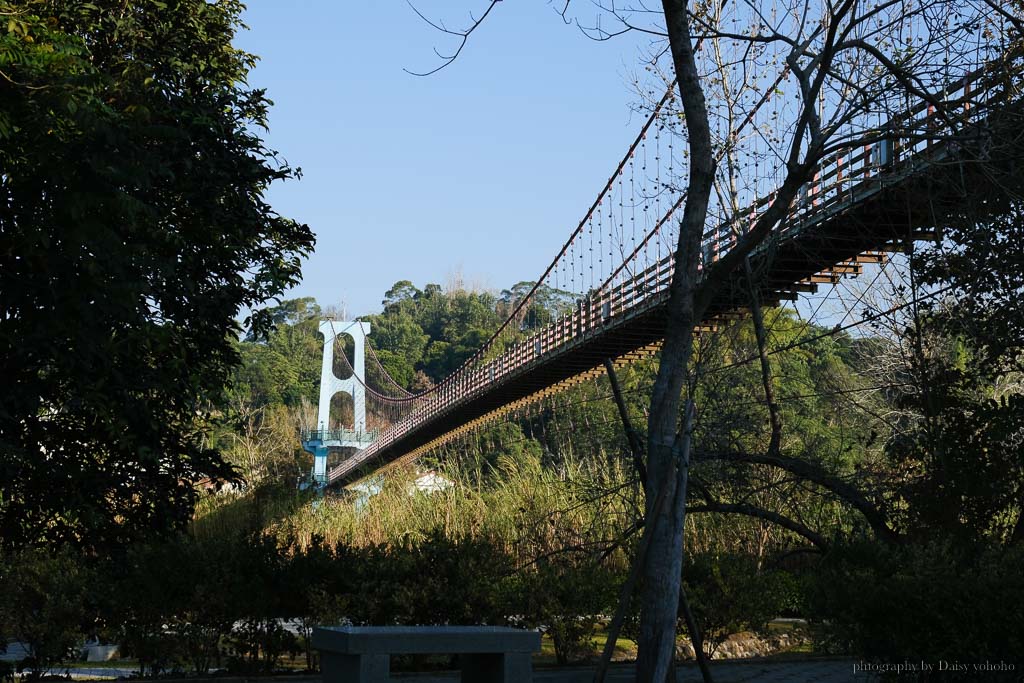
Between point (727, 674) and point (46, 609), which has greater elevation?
point (46, 609)

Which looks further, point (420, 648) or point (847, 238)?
point (847, 238)

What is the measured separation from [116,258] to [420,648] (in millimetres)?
2766

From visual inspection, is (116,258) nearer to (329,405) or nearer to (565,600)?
(565,600)

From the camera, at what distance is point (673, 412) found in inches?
197

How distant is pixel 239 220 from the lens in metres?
7.70

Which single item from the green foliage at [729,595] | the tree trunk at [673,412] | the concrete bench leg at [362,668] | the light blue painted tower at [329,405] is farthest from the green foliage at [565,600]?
the light blue painted tower at [329,405]

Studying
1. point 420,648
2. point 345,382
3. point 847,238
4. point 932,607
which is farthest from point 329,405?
point 932,607

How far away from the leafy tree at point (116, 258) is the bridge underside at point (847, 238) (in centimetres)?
365

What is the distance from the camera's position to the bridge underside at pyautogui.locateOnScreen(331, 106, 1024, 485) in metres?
6.27

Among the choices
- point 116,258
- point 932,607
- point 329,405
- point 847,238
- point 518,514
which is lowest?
point 932,607

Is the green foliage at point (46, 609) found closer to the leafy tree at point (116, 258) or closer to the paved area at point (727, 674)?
the leafy tree at point (116, 258)

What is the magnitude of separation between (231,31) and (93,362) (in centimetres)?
425

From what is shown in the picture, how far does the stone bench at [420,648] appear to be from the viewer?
443 centimetres

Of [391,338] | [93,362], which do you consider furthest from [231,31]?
[391,338]
